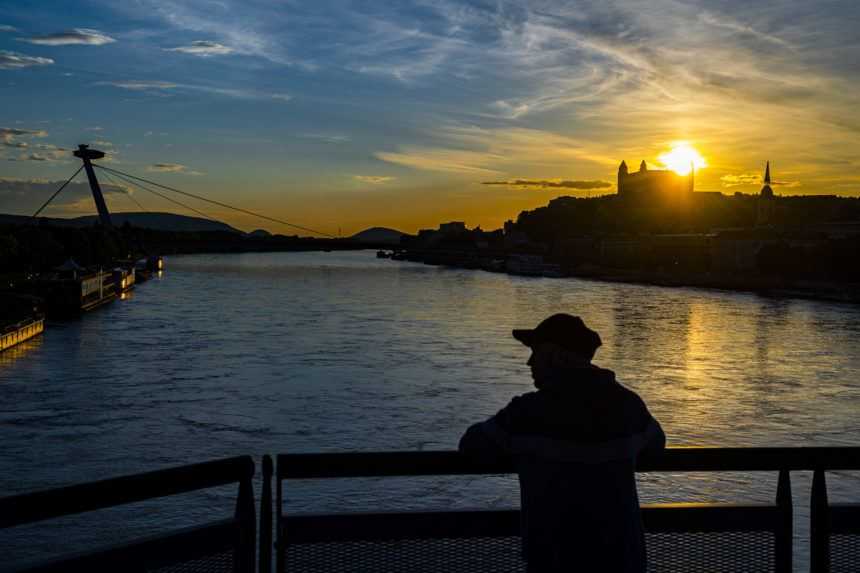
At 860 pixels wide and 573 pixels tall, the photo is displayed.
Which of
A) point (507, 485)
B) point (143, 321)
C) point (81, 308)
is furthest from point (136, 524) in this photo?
point (81, 308)

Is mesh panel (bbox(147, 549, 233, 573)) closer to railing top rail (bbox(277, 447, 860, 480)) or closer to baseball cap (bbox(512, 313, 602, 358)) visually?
railing top rail (bbox(277, 447, 860, 480))

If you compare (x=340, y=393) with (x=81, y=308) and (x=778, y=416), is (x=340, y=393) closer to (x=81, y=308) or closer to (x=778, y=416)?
(x=778, y=416)

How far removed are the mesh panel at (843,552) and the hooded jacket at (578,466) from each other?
92cm

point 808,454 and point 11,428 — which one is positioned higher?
point 808,454

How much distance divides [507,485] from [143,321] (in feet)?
104

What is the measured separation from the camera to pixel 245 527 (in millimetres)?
2736

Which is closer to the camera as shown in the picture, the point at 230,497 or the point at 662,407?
the point at 230,497

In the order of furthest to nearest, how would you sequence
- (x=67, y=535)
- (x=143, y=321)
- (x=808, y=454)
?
(x=143, y=321)
(x=67, y=535)
(x=808, y=454)

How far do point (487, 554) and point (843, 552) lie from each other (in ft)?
3.66

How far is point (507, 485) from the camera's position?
1290 cm

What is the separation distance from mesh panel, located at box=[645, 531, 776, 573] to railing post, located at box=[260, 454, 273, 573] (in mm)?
1112

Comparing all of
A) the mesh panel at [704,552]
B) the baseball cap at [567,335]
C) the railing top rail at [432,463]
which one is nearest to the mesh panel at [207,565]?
the railing top rail at [432,463]

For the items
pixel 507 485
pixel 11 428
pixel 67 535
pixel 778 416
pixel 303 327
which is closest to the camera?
pixel 67 535

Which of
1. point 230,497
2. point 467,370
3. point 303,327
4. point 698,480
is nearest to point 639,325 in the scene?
point 303,327
